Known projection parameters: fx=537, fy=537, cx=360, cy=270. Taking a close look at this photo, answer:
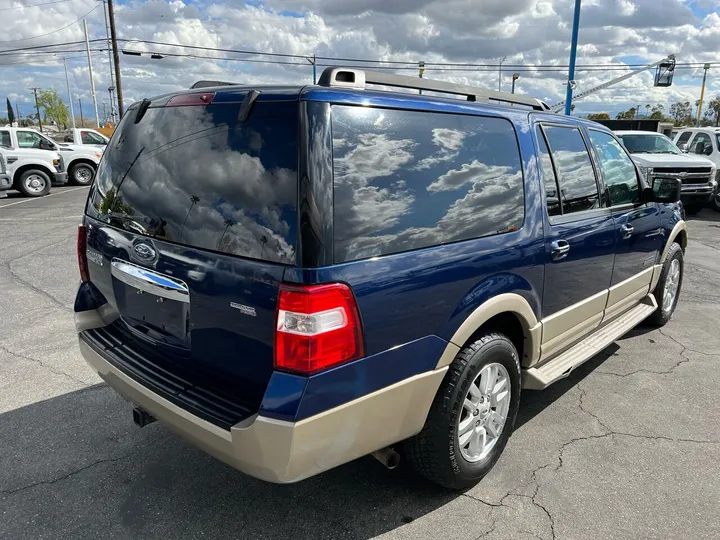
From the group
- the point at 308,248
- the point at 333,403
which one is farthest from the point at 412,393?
the point at 308,248

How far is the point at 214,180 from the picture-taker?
225cm

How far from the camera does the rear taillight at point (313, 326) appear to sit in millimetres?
1957

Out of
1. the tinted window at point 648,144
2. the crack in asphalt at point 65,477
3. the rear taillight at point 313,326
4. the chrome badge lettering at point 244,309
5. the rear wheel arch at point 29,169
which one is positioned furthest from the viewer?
the rear wheel arch at point 29,169

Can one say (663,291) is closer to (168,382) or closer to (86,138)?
(168,382)

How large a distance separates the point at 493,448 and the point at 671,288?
3.46 metres

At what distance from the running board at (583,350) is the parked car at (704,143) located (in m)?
11.5

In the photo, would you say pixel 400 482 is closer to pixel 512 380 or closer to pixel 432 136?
pixel 512 380

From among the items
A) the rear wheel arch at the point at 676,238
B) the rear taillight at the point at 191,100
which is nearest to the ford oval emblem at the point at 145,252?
the rear taillight at the point at 191,100

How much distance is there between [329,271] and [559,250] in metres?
1.74

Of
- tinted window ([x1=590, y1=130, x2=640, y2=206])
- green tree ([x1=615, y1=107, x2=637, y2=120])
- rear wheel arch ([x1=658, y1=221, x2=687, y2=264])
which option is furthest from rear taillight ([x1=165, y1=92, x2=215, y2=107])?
green tree ([x1=615, y1=107, x2=637, y2=120])

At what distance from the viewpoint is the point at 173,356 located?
2506mm

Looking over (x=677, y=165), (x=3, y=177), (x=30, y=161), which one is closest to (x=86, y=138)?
(x=30, y=161)

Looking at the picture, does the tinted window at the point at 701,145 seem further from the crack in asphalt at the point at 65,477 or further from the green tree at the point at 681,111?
the green tree at the point at 681,111

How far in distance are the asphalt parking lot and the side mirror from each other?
1365 millimetres
